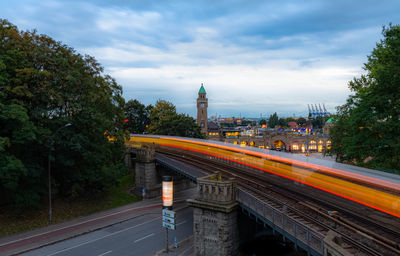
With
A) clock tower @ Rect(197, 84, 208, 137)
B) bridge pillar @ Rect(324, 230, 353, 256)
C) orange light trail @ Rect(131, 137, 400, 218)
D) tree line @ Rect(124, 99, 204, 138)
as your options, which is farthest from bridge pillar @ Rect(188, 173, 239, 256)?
clock tower @ Rect(197, 84, 208, 137)

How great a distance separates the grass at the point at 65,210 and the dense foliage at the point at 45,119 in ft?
4.19

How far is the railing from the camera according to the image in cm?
1241

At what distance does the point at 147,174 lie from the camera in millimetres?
37312

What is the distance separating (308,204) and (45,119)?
81.1 feet

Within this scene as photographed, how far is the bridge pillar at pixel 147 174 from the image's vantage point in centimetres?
3714

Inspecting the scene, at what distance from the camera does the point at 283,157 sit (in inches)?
1018

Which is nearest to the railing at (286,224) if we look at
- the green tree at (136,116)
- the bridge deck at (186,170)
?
the bridge deck at (186,170)

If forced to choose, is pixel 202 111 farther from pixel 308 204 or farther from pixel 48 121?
pixel 308 204

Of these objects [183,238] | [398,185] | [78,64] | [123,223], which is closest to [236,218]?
[183,238]

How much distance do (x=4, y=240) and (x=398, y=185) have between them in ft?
97.2

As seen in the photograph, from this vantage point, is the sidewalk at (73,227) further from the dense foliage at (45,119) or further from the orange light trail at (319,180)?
the orange light trail at (319,180)

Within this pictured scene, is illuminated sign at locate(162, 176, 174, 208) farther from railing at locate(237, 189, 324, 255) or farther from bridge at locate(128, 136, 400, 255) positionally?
railing at locate(237, 189, 324, 255)

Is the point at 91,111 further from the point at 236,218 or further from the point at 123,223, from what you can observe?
the point at 236,218

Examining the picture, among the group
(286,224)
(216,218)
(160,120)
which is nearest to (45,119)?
(216,218)
